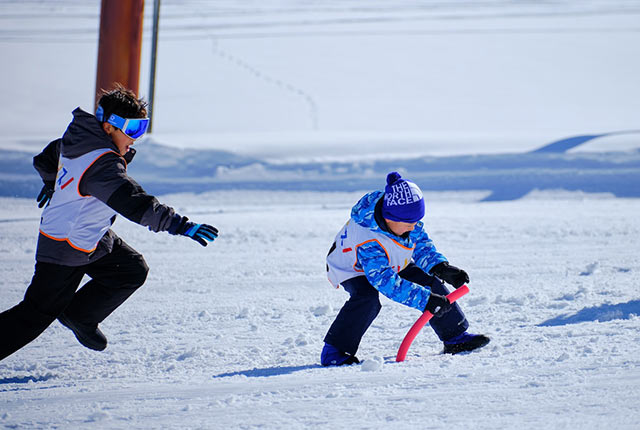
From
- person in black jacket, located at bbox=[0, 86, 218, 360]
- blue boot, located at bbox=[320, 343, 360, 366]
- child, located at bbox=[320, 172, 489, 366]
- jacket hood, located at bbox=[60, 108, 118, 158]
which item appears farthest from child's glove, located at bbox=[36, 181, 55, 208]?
blue boot, located at bbox=[320, 343, 360, 366]

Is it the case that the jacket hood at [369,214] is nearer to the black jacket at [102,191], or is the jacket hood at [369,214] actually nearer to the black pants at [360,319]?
the black pants at [360,319]

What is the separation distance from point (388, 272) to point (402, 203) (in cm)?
31

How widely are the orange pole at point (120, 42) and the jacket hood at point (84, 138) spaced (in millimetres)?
5463

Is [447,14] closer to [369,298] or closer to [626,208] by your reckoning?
[626,208]

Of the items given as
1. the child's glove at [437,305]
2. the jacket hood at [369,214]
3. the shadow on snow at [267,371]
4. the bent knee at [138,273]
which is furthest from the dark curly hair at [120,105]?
the child's glove at [437,305]

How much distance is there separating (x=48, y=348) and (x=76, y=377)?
0.52 m

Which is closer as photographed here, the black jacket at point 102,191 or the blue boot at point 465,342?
the black jacket at point 102,191

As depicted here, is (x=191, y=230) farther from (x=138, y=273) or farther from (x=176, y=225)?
(x=138, y=273)

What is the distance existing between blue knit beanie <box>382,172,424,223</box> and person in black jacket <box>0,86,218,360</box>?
77 centimetres

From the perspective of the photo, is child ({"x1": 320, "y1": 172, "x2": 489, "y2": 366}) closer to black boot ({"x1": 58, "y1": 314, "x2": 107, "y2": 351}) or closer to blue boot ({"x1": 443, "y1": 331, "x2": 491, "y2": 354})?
blue boot ({"x1": 443, "y1": 331, "x2": 491, "y2": 354})

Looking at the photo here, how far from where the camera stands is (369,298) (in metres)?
3.33

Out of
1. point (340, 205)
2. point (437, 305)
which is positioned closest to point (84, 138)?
point (437, 305)

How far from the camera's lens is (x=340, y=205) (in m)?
7.33

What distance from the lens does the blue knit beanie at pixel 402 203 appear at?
3.20 m
